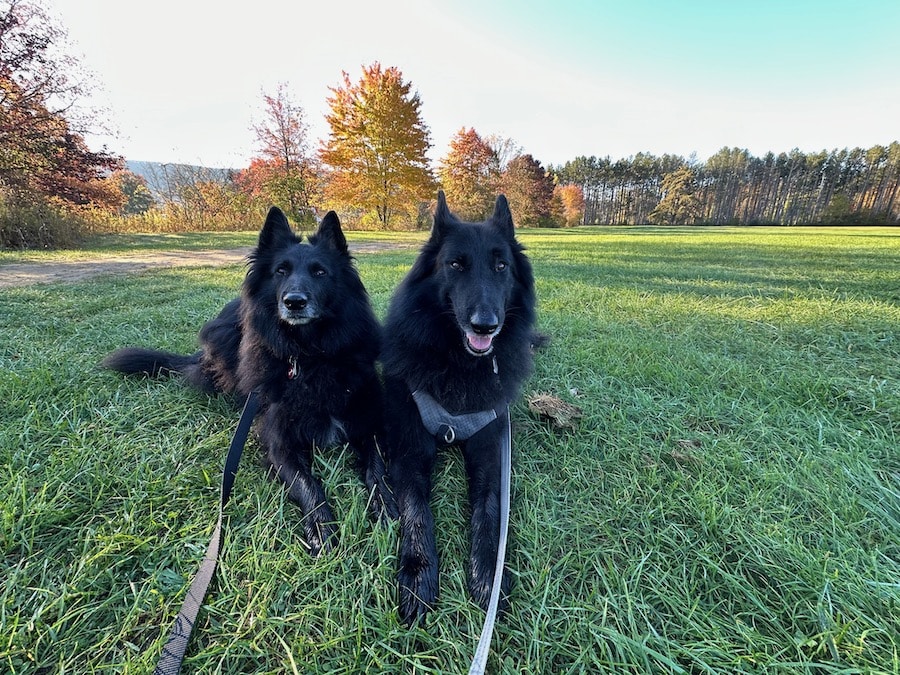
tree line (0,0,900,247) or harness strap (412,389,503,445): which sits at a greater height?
tree line (0,0,900,247)

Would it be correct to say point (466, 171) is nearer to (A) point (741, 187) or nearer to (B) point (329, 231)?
(B) point (329, 231)

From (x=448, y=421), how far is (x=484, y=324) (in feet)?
1.82

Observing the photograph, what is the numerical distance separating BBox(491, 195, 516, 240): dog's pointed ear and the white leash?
117 centimetres

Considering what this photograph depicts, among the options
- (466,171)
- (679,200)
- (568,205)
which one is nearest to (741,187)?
(679,200)

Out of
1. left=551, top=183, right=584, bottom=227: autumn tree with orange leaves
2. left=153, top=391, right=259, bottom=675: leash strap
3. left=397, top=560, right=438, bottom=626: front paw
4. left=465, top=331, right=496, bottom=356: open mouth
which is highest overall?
left=551, top=183, right=584, bottom=227: autumn tree with orange leaves

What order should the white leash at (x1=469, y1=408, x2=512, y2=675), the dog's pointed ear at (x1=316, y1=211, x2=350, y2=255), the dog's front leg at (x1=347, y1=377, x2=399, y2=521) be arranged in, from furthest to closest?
the dog's pointed ear at (x1=316, y1=211, x2=350, y2=255) < the dog's front leg at (x1=347, y1=377, x2=399, y2=521) < the white leash at (x1=469, y1=408, x2=512, y2=675)

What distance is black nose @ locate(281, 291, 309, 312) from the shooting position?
1982mm

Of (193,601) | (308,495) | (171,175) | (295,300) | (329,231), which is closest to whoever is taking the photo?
(193,601)

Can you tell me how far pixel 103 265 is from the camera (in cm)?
802

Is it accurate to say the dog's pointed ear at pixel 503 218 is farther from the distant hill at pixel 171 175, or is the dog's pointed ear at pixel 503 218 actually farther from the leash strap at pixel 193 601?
the distant hill at pixel 171 175

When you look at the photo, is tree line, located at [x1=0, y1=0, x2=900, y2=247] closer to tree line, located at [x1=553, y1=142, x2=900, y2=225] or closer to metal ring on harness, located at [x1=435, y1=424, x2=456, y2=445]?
tree line, located at [x1=553, y1=142, x2=900, y2=225]

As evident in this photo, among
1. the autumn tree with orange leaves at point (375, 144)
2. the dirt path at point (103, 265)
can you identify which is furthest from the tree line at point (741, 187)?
the dirt path at point (103, 265)

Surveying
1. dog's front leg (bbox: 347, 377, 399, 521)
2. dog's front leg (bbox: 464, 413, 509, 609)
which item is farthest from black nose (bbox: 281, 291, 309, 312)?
dog's front leg (bbox: 464, 413, 509, 609)

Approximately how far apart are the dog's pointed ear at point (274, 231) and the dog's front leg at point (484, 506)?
1780 mm
